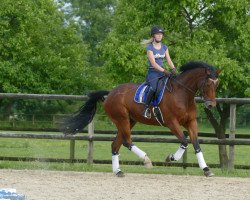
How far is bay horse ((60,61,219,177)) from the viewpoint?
9.52m

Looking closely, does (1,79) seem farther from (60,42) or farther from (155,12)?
(155,12)

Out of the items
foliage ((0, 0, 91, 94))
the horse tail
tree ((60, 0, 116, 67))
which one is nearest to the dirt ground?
the horse tail

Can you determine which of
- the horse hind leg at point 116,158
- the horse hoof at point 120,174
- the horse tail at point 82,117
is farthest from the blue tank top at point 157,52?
the horse hoof at point 120,174

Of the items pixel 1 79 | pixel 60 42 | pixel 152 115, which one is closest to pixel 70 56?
pixel 60 42

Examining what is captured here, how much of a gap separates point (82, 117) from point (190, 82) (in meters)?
2.21

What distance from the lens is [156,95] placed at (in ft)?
31.8

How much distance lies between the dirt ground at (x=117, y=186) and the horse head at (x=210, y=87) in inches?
47.8

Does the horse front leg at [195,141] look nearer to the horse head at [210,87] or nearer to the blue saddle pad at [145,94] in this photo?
the horse head at [210,87]

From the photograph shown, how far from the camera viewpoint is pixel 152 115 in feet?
32.3

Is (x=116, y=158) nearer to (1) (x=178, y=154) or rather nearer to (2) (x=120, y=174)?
(2) (x=120, y=174)

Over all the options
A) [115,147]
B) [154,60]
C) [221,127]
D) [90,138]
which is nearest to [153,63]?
[154,60]

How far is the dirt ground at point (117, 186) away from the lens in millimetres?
7660

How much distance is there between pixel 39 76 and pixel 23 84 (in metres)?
1.17

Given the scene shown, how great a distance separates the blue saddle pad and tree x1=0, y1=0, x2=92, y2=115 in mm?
23440
